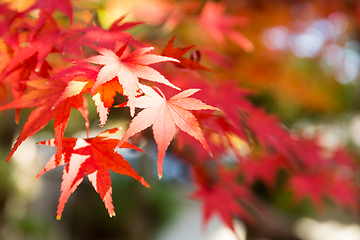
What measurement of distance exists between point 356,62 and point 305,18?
91.2 inches

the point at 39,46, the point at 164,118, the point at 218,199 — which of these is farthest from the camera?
the point at 218,199

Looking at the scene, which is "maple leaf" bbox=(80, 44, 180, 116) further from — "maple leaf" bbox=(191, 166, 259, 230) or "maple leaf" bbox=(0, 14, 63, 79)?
"maple leaf" bbox=(191, 166, 259, 230)

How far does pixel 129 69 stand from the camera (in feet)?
1.63

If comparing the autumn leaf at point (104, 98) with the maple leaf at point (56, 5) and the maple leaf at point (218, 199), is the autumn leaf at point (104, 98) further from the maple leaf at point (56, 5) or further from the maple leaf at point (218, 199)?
the maple leaf at point (218, 199)

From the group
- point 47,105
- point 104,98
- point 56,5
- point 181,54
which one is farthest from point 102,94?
point 56,5

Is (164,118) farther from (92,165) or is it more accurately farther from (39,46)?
(39,46)

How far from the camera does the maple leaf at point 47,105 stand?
Answer: 1.53 feet

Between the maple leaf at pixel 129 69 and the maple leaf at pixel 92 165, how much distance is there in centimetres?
13

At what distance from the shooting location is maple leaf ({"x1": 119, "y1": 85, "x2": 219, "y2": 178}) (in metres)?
0.45

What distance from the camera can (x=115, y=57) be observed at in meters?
0.51

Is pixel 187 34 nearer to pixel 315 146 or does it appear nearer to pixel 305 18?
pixel 305 18

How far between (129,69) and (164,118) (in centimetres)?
13

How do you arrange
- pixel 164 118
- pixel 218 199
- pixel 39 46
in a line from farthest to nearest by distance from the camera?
1. pixel 218 199
2. pixel 39 46
3. pixel 164 118

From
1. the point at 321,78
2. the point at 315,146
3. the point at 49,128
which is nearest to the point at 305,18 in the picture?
the point at 321,78
